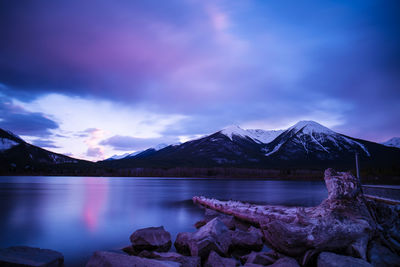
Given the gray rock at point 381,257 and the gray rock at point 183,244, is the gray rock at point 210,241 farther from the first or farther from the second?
the gray rock at point 381,257

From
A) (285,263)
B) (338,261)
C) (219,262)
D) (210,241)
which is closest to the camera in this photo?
(338,261)

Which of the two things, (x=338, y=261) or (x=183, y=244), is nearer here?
(x=338, y=261)

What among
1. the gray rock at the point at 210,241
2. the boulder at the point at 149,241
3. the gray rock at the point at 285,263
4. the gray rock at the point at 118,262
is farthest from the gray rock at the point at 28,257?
the gray rock at the point at 285,263

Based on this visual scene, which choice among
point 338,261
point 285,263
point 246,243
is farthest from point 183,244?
point 338,261

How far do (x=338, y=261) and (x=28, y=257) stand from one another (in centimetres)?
818

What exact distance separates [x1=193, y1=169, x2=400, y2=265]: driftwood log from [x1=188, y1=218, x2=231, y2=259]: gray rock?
5.39 ft

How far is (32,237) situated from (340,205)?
49.9ft

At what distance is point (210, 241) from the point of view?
9258 millimetres

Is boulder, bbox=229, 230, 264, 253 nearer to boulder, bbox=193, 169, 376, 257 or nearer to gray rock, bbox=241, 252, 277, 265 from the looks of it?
boulder, bbox=193, 169, 376, 257

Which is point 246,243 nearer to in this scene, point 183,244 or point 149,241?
point 183,244

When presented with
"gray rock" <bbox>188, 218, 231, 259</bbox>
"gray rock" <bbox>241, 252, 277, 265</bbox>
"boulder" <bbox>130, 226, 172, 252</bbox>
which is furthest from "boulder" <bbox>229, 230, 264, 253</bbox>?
"boulder" <bbox>130, 226, 172, 252</bbox>

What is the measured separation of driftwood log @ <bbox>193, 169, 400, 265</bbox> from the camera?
8.38m

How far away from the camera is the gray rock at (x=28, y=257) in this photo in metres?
6.14

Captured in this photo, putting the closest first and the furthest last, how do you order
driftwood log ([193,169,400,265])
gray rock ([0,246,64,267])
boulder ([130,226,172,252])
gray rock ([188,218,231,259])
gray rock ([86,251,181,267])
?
gray rock ([0,246,64,267]) < gray rock ([86,251,181,267]) < driftwood log ([193,169,400,265]) < gray rock ([188,218,231,259]) < boulder ([130,226,172,252])
